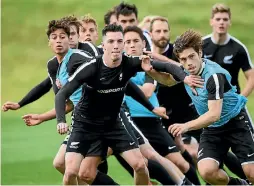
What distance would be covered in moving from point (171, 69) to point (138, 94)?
3.77 ft

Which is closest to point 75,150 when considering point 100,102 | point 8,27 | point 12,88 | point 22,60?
point 100,102

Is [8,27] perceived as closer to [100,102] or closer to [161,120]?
[161,120]

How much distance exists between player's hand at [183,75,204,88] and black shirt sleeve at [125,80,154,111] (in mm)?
1401

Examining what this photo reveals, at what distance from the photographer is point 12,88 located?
87.0 ft

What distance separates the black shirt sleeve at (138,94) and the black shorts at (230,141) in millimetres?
1013

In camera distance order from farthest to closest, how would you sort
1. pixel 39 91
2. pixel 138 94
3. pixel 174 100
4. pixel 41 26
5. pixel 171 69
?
pixel 41 26 < pixel 174 100 < pixel 39 91 < pixel 138 94 < pixel 171 69

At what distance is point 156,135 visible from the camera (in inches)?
502

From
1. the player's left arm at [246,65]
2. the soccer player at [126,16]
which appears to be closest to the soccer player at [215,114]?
the player's left arm at [246,65]

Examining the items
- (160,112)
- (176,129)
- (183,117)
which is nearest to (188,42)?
(176,129)

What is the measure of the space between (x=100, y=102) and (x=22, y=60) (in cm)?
1868

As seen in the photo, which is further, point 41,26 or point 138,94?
point 41,26

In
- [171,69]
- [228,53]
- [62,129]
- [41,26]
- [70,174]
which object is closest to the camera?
[62,129]

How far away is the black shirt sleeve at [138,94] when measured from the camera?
11.7 meters

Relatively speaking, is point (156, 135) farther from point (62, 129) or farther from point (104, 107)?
point (62, 129)
